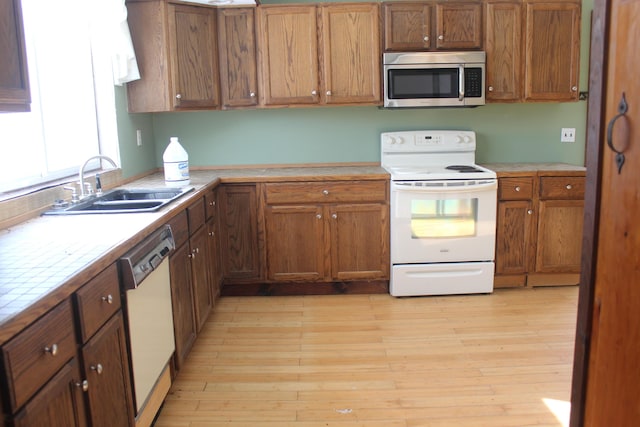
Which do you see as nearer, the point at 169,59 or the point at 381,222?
the point at 169,59

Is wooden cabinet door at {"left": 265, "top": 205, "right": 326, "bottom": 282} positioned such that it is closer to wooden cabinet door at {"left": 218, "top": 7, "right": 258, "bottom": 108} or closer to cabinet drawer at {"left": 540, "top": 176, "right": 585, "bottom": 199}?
wooden cabinet door at {"left": 218, "top": 7, "right": 258, "bottom": 108}

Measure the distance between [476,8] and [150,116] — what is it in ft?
8.11

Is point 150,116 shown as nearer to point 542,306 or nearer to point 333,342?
point 333,342

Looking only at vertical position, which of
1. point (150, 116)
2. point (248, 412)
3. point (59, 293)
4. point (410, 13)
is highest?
Result: point (410, 13)

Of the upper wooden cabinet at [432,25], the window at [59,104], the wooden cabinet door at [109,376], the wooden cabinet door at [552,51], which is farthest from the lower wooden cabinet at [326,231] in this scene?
the wooden cabinet door at [109,376]

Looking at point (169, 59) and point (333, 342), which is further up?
point (169, 59)

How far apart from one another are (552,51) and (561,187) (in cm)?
97

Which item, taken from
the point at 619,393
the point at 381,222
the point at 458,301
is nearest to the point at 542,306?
the point at 458,301

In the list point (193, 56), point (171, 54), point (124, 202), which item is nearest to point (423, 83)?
point (193, 56)

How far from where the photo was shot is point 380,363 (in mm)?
2715

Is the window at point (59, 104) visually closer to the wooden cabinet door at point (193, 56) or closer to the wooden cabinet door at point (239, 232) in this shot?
the wooden cabinet door at point (193, 56)

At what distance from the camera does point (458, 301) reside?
358 cm

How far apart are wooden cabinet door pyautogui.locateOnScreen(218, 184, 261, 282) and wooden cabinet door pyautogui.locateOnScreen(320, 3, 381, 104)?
900 mm

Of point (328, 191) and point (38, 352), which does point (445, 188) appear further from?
point (38, 352)
